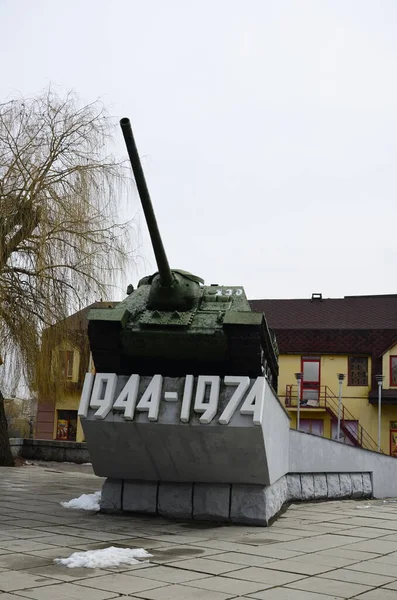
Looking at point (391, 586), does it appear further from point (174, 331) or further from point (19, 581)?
point (174, 331)

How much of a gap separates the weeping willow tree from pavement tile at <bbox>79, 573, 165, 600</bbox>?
985cm

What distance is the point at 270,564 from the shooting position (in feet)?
20.9

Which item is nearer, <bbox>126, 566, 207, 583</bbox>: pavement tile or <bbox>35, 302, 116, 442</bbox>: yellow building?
<bbox>126, 566, 207, 583</bbox>: pavement tile

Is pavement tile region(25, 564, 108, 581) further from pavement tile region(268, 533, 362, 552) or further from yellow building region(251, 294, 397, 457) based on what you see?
yellow building region(251, 294, 397, 457)

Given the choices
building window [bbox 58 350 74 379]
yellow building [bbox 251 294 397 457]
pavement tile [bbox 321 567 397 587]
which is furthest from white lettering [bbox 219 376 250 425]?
yellow building [bbox 251 294 397 457]

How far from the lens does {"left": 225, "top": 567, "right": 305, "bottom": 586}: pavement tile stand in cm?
568

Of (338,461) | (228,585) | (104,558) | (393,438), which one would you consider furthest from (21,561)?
(393,438)

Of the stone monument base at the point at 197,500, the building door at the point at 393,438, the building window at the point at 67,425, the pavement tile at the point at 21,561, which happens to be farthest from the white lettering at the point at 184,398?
the building window at the point at 67,425

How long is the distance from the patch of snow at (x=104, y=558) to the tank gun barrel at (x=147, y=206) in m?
3.52

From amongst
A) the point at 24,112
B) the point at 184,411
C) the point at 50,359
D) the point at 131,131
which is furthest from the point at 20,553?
the point at 24,112

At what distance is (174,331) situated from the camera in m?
8.92

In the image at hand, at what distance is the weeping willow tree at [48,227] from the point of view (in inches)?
588

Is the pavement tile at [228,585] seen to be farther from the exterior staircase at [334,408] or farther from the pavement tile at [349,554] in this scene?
the exterior staircase at [334,408]

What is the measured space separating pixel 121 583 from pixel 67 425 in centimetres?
2856
